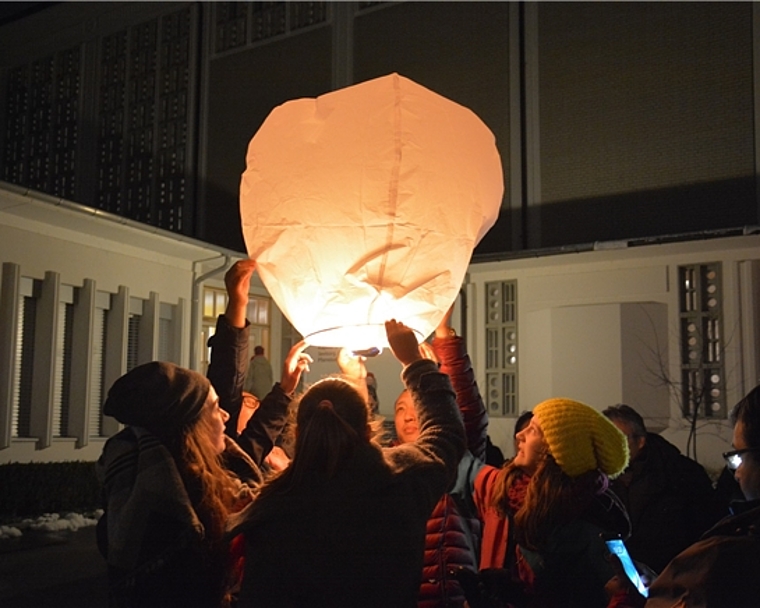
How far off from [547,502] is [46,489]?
10.1 meters

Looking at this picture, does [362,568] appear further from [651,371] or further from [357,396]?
[651,371]

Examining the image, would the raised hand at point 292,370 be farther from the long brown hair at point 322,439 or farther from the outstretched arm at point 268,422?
the long brown hair at point 322,439

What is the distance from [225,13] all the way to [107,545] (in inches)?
854

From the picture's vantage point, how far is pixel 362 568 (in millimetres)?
2096

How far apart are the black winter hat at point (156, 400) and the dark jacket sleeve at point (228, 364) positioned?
2.10ft

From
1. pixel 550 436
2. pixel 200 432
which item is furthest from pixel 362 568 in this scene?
pixel 550 436

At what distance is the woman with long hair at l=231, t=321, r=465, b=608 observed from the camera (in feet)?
6.83

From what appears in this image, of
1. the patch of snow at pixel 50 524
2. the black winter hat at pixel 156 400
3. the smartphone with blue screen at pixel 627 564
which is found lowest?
the patch of snow at pixel 50 524

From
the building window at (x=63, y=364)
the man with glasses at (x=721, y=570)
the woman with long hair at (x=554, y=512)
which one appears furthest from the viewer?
the building window at (x=63, y=364)

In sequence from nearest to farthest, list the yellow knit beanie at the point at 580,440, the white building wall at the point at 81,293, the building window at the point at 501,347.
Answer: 1. the yellow knit beanie at the point at 580,440
2. the white building wall at the point at 81,293
3. the building window at the point at 501,347

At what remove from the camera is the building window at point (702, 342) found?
13.6m

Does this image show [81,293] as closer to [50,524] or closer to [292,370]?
[50,524]

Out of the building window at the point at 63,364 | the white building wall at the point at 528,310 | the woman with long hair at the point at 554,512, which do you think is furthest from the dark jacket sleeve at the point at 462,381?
the building window at the point at 63,364

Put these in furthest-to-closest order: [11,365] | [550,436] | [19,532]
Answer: [11,365]
[19,532]
[550,436]
